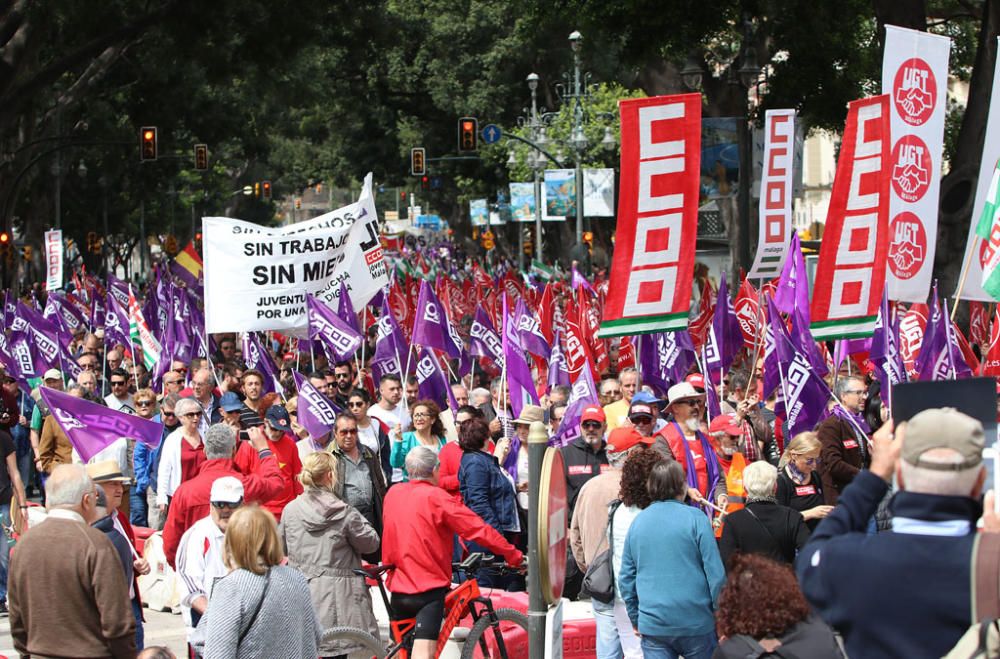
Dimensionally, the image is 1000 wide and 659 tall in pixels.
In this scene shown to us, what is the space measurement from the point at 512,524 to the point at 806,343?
328 centimetres

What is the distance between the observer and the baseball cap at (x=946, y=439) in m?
3.75

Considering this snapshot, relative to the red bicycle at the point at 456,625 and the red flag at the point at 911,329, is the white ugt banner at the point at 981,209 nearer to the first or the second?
the red flag at the point at 911,329

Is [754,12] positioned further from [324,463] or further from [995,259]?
[324,463]

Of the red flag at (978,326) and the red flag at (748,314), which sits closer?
the red flag at (748,314)

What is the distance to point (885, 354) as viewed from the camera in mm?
11773

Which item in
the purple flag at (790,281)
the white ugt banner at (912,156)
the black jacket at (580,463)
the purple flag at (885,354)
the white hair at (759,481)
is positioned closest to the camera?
the white hair at (759,481)

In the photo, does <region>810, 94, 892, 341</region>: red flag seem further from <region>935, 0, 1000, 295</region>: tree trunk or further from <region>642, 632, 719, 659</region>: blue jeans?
<region>935, 0, 1000, 295</region>: tree trunk

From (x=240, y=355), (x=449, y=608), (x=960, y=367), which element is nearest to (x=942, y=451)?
(x=449, y=608)

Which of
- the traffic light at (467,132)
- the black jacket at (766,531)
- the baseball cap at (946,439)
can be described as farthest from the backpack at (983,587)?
the traffic light at (467,132)

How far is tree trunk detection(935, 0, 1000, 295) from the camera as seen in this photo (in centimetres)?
1900

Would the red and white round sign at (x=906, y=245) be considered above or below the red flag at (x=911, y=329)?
above

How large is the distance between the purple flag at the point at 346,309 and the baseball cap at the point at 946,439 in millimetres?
12306

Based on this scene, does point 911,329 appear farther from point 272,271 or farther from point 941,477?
point 941,477

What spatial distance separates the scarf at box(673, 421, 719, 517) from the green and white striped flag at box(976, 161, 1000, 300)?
2.36 meters
